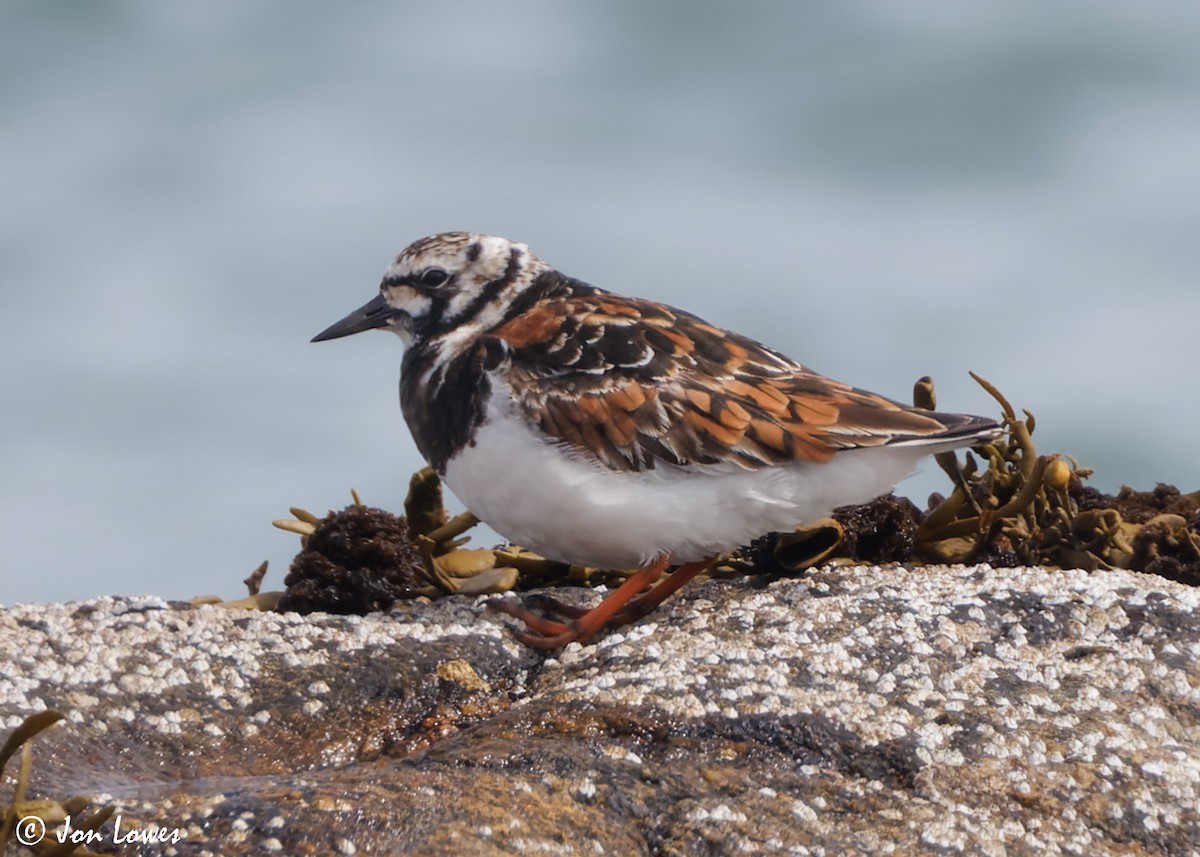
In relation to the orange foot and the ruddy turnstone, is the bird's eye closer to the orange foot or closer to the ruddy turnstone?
the ruddy turnstone

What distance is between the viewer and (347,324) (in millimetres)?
5398

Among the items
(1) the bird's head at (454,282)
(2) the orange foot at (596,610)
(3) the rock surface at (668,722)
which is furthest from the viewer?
(1) the bird's head at (454,282)

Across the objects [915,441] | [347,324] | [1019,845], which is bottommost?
[1019,845]

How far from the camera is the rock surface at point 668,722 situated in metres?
3.09

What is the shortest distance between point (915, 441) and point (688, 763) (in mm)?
1613

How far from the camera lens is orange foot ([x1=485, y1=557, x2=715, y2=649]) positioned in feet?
14.4

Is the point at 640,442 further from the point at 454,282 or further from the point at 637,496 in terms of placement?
the point at 454,282

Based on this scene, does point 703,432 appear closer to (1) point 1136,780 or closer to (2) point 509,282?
(2) point 509,282

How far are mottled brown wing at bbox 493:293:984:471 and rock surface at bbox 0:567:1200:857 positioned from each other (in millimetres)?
462

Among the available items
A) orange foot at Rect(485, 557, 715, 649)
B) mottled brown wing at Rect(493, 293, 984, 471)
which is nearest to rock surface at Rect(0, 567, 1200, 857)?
orange foot at Rect(485, 557, 715, 649)

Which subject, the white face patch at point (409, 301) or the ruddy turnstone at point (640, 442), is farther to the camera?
the white face patch at point (409, 301)

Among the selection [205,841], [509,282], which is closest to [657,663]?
[205,841]

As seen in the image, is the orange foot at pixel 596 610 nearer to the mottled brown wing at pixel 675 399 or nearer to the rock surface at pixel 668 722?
the rock surface at pixel 668 722

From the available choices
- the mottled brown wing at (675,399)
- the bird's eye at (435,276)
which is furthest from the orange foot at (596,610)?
the bird's eye at (435,276)
